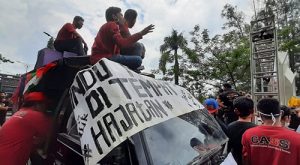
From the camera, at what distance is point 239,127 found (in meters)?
3.50

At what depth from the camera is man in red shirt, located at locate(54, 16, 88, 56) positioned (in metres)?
5.11

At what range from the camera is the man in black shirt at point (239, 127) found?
3.45m

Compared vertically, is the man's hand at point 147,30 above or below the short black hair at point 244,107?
above

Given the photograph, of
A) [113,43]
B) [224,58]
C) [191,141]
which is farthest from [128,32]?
[224,58]

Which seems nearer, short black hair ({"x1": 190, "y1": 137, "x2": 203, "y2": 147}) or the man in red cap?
short black hair ({"x1": 190, "y1": 137, "x2": 203, "y2": 147})

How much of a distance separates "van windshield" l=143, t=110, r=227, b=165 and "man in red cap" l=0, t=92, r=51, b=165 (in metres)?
1.21

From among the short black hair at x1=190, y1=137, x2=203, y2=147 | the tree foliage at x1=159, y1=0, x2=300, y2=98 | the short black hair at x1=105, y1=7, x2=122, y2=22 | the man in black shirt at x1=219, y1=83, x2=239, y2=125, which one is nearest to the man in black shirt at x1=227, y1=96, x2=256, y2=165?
the short black hair at x1=190, y1=137, x2=203, y2=147

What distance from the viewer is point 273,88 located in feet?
23.9

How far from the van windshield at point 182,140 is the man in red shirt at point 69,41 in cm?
267

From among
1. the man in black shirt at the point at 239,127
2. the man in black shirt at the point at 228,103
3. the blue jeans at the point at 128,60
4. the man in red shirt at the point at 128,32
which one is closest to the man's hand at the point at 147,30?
the blue jeans at the point at 128,60

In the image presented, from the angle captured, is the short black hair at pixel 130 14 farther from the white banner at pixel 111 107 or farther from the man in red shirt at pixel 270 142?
the man in red shirt at pixel 270 142

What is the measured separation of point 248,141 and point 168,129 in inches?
43.1

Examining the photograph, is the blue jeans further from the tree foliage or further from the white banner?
the tree foliage

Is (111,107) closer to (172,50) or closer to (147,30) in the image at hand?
(147,30)
